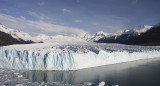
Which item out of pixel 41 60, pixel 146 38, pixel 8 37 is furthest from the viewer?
pixel 8 37

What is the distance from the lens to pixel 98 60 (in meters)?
18.2

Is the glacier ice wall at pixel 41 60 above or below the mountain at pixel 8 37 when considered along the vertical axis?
below

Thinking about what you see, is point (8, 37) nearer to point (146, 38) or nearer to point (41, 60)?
point (146, 38)

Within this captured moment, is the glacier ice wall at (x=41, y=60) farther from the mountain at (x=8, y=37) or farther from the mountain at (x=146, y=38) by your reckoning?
the mountain at (x=146, y=38)

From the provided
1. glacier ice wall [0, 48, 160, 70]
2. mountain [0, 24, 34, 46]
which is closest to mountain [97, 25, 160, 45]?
glacier ice wall [0, 48, 160, 70]

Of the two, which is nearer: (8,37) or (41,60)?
(41,60)

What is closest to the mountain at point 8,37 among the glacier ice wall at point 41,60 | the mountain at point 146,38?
the glacier ice wall at point 41,60

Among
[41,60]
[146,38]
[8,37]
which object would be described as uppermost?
[8,37]

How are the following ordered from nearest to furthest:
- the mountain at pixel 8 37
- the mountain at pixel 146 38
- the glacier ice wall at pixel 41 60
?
the glacier ice wall at pixel 41 60
the mountain at pixel 146 38
the mountain at pixel 8 37

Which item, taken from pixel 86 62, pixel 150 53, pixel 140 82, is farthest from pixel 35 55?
pixel 150 53

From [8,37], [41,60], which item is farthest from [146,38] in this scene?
[41,60]

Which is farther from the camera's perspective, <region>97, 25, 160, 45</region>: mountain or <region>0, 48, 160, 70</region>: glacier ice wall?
<region>97, 25, 160, 45</region>: mountain

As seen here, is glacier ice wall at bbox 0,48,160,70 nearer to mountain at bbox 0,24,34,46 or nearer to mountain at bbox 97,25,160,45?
mountain at bbox 0,24,34,46

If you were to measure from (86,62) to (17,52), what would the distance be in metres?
6.80
